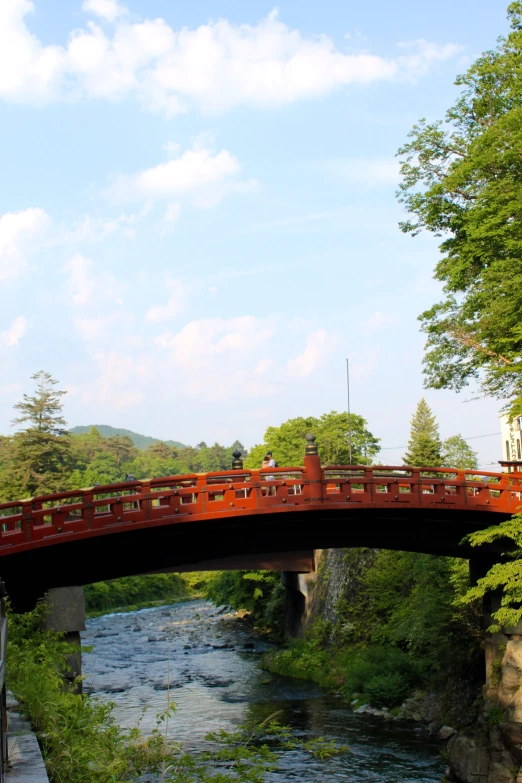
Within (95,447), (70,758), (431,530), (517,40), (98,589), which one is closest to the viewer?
(70,758)

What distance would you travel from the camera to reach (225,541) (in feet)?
76.3

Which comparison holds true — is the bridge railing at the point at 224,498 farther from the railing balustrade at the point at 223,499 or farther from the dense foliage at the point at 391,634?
the dense foliage at the point at 391,634

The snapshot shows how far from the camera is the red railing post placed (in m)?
21.4

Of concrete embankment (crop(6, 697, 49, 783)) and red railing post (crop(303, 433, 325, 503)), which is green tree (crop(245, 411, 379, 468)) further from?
concrete embankment (crop(6, 697, 49, 783))

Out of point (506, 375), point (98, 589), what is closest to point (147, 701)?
point (506, 375)

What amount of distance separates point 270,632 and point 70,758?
40552 millimetres

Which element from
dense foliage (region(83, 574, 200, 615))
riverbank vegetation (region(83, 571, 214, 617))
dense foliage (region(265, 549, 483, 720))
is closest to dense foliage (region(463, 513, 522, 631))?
dense foliage (region(265, 549, 483, 720))

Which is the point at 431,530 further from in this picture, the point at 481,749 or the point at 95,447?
the point at 95,447

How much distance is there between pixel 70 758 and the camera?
9.30m

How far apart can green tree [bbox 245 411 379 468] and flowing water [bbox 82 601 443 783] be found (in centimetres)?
1476

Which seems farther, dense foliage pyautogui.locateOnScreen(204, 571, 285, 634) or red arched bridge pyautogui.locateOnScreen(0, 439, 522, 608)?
dense foliage pyautogui.locateOnScreen(204, 571, 285, 634)

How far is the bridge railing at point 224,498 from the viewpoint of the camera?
18703 mm

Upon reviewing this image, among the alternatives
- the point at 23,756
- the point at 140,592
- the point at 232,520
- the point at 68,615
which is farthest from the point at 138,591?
the point at 23,756

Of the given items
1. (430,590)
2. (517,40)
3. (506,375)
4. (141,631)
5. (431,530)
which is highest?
(517,40)
